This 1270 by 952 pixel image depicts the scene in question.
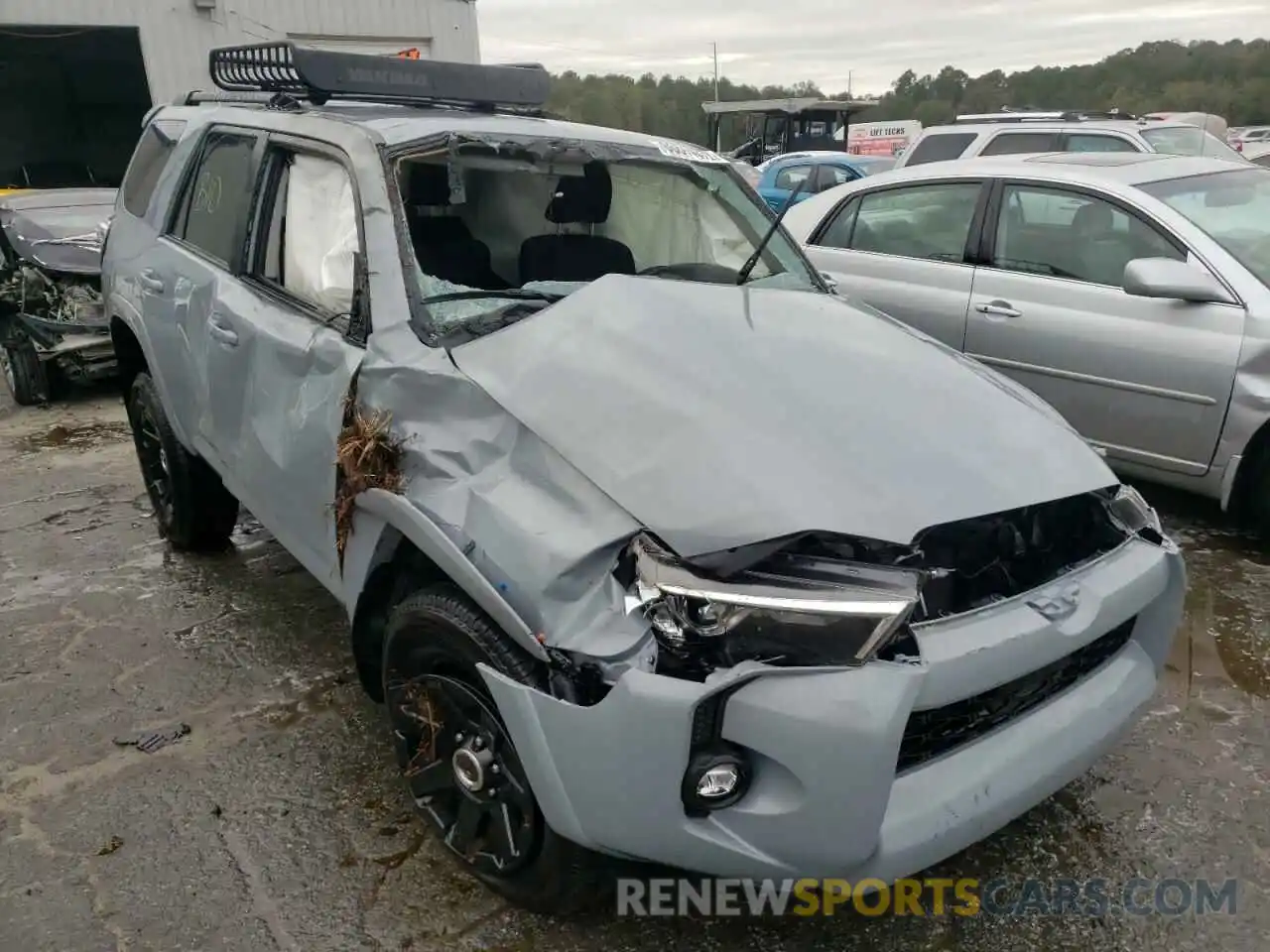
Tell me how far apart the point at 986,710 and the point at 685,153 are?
2359 mm

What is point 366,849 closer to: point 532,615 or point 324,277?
point 532,615

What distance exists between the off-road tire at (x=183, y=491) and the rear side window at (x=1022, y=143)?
7.67 meters

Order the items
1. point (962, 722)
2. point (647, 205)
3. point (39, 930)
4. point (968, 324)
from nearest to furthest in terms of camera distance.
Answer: point (962, 722) < point (39, 930) < point (647, 205) < point (968, 324)

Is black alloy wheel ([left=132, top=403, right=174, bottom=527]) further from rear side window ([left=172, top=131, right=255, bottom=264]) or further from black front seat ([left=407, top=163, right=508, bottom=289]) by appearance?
black front seat ([left=407, top=163, right=508, bottom=289])

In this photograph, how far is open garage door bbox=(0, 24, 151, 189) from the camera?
17.0 m

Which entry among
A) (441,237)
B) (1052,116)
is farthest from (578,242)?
(1052,116)

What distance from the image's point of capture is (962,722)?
2.04 m

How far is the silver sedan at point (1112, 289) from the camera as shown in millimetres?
3982

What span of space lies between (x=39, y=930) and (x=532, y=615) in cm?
148

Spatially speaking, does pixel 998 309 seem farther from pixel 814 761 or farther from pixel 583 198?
pixel 814 761

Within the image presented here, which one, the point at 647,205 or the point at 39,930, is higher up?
the point at 647,205

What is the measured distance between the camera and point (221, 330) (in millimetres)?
3254

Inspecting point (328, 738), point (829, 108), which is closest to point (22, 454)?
point (328, 738)

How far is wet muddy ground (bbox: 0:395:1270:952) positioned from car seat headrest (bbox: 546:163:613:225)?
175 centimetres
